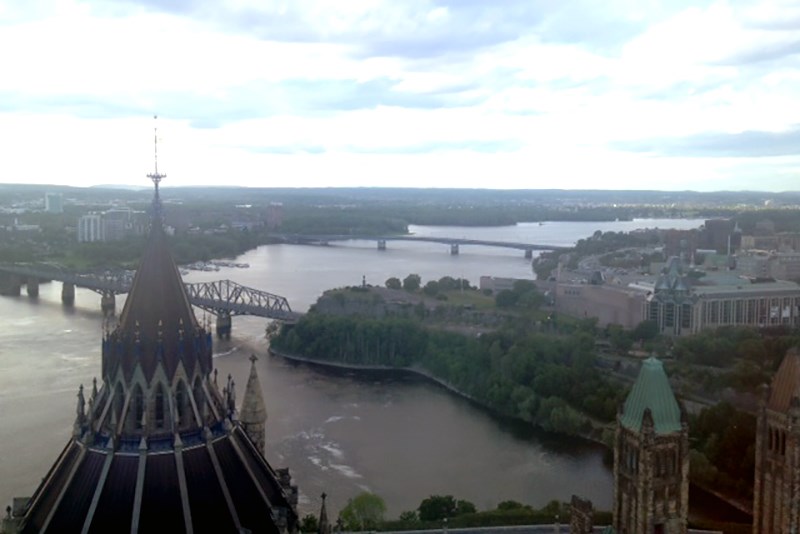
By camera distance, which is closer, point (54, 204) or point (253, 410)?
point (253, 410)

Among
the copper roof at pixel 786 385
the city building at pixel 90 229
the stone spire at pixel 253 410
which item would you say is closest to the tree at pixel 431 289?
the copper roof at pixel 786 385

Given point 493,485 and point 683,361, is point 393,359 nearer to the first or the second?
point 683,361

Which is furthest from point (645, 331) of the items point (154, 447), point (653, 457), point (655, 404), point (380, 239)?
point (380, 239)

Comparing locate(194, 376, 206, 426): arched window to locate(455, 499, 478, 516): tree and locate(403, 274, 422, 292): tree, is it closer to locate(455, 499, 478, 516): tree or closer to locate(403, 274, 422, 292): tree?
locate(455, 499, 478, 516): tree

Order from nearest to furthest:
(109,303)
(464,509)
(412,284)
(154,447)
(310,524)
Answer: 1. (154,447)
2. (310,524)
3. (464,509)
4. (412,284)
5. (109,303)

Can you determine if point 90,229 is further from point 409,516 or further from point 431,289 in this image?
point 409,516

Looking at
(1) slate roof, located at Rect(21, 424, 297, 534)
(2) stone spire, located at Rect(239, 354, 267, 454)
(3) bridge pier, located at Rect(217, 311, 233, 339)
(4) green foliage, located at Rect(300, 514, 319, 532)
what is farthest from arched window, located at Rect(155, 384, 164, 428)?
(3) bridge pier, located at Rect(217, 311, 233, 339)
